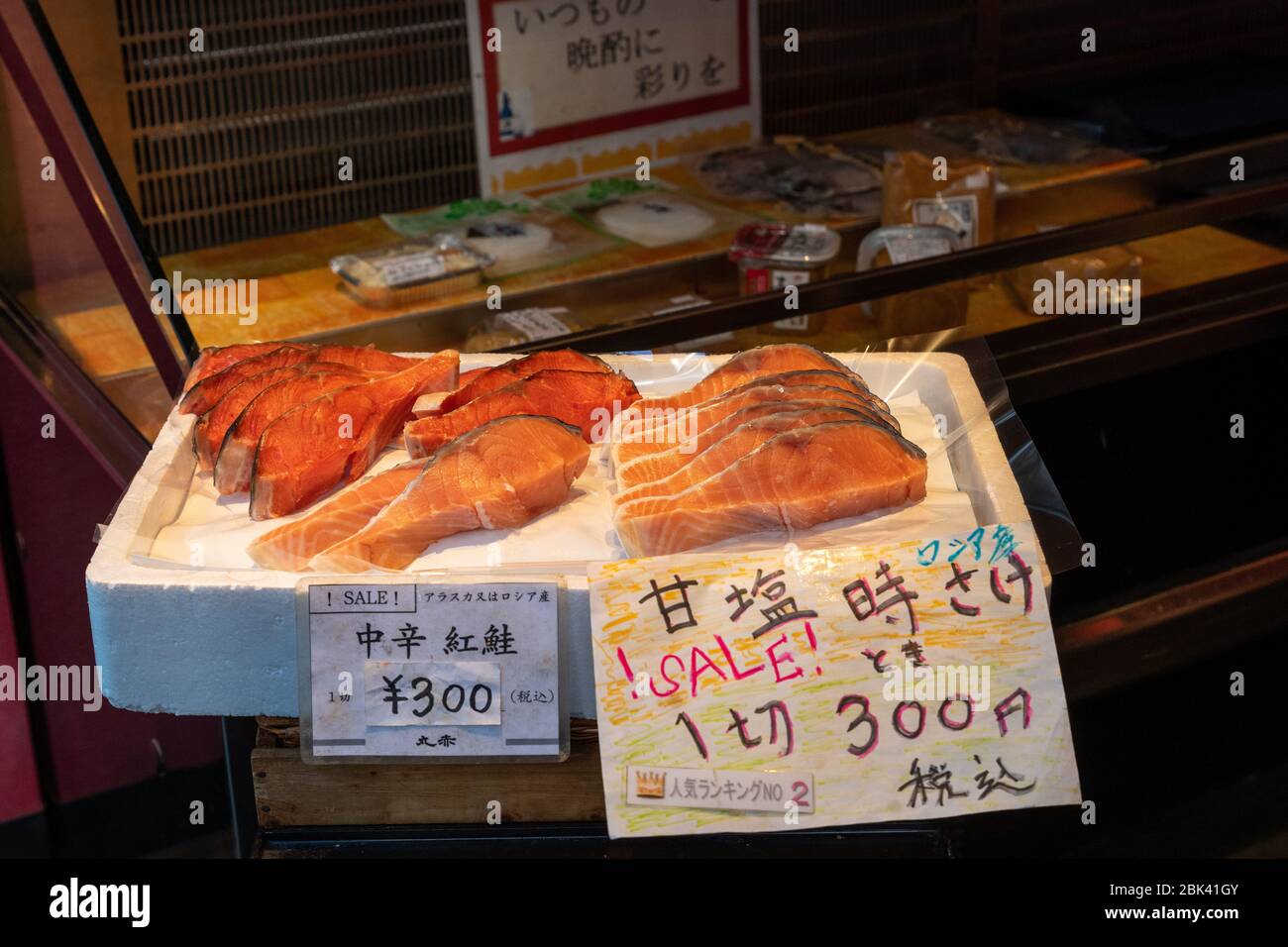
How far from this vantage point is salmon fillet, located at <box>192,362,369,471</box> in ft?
4.99

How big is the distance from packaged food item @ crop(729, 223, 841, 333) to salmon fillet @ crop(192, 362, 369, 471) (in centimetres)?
130

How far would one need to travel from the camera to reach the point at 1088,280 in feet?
9.87

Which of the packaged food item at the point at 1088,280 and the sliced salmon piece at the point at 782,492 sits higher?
the sliced salmon piece at the point at 782,492

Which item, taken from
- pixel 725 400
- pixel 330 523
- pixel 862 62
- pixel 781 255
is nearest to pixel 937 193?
pixel 781 255

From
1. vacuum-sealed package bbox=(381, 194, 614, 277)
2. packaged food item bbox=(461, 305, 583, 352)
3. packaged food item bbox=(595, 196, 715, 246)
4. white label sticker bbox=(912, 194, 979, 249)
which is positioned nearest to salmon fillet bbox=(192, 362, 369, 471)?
packaged food item bbox=(461, 305, 583, 352)

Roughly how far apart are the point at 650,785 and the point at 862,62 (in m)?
3.05

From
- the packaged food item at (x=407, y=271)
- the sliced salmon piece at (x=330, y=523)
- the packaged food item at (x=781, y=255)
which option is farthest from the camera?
the packaged food item at (x=407, y=271)

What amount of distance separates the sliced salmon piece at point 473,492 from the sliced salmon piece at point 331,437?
0.10 meters

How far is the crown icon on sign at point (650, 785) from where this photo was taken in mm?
1235

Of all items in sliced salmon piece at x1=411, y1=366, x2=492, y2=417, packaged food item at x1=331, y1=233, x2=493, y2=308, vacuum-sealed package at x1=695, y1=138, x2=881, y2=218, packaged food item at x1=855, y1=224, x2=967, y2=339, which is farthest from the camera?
vacuum-sealed package at x1=695, y1=138, x2=881, y2=218

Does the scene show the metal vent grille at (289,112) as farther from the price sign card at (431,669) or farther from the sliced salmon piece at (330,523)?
the price sign card at (431,669)

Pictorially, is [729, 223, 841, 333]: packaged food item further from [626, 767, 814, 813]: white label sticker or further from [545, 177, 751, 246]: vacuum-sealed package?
[626, 767, 814, 813]: white label sticker

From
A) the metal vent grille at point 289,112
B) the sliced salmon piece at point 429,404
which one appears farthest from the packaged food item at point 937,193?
the sliced salmon piece at point 429,404
